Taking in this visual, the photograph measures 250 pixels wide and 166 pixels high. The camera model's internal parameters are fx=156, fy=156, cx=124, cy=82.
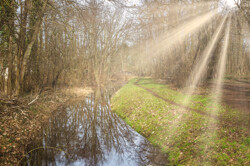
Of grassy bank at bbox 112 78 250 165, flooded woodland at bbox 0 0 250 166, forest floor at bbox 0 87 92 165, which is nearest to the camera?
grassy bank at bbox 112 78 250 165

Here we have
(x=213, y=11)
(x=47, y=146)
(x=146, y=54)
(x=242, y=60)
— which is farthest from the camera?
(x=146, y=54)

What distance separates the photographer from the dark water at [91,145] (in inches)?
234

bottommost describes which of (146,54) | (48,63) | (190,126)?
(190,126)

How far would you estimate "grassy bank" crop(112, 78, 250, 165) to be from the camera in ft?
17.3

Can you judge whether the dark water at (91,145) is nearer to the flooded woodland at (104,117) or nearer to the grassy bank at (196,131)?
the flooded woodland at (104,117)

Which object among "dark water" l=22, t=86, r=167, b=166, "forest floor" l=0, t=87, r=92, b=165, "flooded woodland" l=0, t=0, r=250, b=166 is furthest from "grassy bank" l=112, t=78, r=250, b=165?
"forest floor" l=0, t=87, r=92, b=165

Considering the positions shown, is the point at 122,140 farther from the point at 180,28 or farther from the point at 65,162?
the point at 180,28

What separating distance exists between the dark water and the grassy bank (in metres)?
0.68

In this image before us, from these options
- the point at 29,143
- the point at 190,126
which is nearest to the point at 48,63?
the point at 29,143

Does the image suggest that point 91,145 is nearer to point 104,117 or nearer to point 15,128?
point 15,128

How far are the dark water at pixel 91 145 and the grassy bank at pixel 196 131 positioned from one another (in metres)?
0.68

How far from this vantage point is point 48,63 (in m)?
15.6

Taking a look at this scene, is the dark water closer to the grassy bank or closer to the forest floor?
the forest floor

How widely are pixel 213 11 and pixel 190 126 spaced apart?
13418 mm
